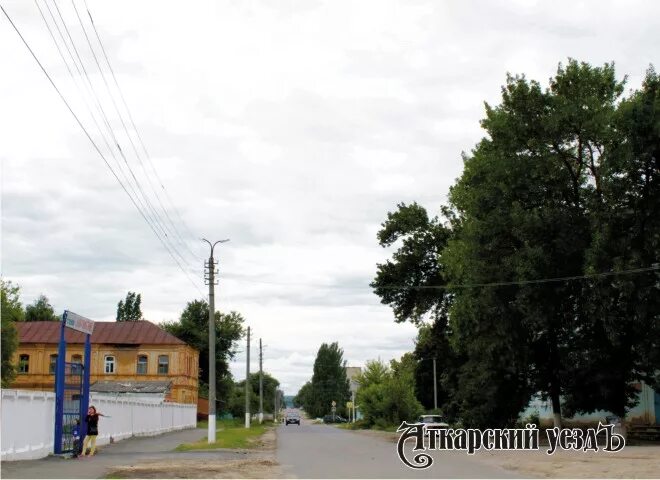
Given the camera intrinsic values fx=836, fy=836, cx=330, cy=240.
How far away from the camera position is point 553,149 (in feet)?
127

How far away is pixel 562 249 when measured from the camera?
36812 millimetres

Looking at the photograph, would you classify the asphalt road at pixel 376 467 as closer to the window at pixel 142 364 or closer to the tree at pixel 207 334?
the window at pixel 142 364

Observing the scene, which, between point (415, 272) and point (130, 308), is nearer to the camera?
point (415, 272)

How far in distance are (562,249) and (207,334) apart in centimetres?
6884

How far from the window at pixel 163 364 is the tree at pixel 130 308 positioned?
117 ft

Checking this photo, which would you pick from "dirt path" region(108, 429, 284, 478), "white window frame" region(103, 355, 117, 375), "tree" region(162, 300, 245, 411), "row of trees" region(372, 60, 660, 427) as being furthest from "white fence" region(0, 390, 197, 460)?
"tree" region(162, 300, 245, 411)

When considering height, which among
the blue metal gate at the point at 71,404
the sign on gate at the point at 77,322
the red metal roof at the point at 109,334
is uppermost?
the red metal roof at the point at 109,334

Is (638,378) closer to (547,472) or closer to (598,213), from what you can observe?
(598,213)

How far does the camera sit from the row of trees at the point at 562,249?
35.3 metres

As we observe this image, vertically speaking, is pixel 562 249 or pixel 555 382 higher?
pixel 562 249

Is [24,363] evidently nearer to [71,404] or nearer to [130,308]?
[130,308]

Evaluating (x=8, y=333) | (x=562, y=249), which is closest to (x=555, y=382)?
(x=562, y=249)

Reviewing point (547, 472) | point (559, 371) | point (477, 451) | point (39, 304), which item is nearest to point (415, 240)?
point (559, 371)

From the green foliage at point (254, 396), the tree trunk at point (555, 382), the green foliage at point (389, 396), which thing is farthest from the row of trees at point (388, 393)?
the tree trunk at point (555, 382)
